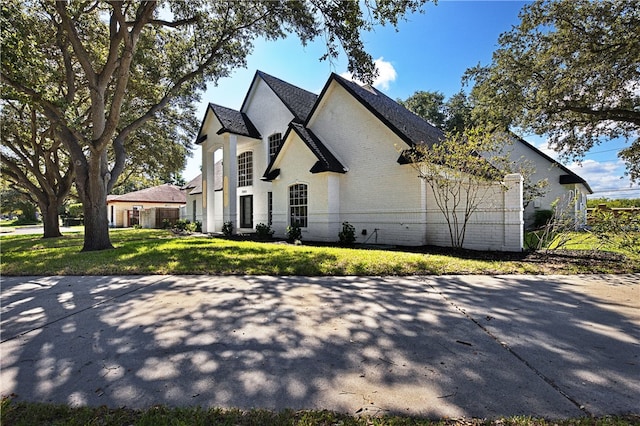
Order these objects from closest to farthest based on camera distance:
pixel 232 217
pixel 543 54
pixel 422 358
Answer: pixel 422 358 → pixel 543 54 → pixel 232 217

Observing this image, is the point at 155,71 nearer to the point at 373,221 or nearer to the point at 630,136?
the point at 373,221

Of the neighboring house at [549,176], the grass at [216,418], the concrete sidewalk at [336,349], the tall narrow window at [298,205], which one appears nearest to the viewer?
the grass at [216,418]

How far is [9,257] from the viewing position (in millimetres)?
8773

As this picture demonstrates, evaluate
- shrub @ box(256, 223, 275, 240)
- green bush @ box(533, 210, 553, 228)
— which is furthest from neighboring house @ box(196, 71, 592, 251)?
green bush @ box(533, 210, 553, 228)

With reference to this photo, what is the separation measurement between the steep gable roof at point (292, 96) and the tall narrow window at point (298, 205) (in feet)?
13.6

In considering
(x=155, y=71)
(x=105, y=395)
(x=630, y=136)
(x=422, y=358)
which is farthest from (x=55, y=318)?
(x=630, y=136)

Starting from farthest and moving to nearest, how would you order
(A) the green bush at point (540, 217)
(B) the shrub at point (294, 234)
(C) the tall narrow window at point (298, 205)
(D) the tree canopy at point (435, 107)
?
1. (D) the tree canopy at point (435, 107)
2. (A) the green bush at point (540, 217)
3. (C) the tall narrow window at point (298, 205)
4. (B) the shrub at point (294, 234)

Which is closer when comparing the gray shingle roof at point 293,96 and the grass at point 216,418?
the grass at point 216,418

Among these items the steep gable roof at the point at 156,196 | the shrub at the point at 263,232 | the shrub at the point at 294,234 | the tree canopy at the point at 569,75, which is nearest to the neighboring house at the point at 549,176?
the tree canopy at the point at 569,75

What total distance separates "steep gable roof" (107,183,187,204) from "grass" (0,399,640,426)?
34817mm

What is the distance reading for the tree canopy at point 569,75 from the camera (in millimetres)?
9258

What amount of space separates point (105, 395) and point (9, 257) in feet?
32.7

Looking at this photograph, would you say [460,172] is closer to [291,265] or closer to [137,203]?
[291,265]

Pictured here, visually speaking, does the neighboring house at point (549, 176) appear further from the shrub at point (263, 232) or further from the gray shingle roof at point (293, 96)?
the shrub at point (263, 232)
